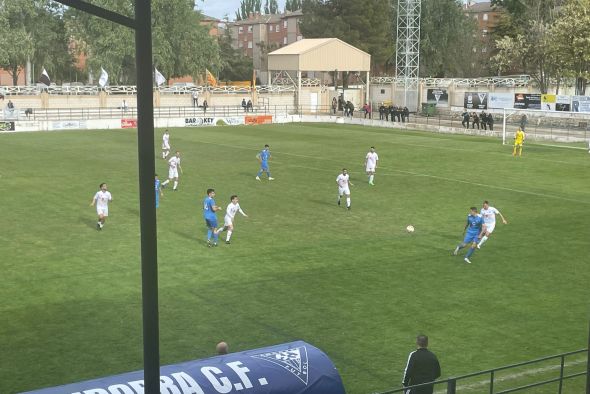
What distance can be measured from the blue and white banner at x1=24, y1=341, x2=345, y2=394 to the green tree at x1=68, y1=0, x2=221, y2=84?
6675cm

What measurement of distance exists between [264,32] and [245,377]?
15781 cm

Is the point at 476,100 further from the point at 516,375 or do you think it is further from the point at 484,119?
the point at 516,375

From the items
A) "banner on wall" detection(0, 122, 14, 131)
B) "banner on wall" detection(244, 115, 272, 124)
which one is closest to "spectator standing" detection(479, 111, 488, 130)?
"banner on wall" detection(244, 115, 272, 124)

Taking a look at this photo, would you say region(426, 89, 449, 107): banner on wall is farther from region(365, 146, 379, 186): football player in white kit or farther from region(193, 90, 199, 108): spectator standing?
region(365, 146, 379, 186): football player in white kit

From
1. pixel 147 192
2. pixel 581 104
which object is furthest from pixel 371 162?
pixel 581 104

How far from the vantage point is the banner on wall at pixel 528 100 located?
188ft

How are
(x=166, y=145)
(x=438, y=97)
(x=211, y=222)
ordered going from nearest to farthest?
(x=211, y=222) → (x=166, y=145) → (x=438, y=97)

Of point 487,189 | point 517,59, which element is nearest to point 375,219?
point 487,189

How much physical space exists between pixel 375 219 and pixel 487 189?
27.1 ft

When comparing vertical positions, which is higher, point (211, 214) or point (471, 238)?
point (211, 214)

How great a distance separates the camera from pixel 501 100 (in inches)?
2382

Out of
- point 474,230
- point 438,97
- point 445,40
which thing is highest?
point 445,40

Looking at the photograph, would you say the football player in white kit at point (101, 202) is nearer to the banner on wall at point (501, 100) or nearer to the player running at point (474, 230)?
the player running at point (474, 230)

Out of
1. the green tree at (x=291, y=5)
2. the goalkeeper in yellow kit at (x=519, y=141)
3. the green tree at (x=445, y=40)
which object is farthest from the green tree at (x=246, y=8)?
the goalkeeper in yellow kit at (x=519, y=141)
